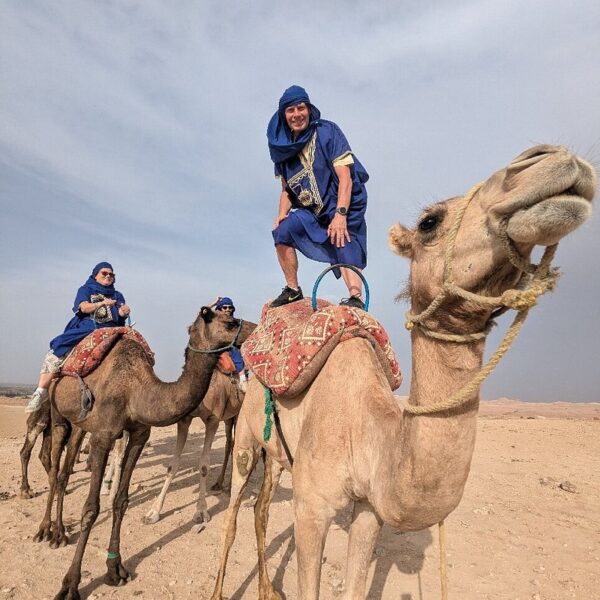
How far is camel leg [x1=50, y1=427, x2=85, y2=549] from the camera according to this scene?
5.33 meters

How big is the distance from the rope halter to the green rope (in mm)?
1619

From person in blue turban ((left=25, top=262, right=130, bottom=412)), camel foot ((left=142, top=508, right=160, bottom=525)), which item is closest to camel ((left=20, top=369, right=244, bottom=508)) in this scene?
camel foot ((left=142, top=508, right=160, bottom=525))

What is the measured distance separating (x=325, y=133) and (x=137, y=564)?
4.82 meters

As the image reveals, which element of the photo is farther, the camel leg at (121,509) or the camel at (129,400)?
the camel at (129,400)

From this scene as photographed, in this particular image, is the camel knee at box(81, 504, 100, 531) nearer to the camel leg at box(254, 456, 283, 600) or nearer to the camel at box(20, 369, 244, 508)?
the camel leg at box(254, 456, 283, 600)

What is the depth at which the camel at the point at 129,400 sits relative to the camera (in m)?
4.66

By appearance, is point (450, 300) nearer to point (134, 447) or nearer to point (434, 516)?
point (434, 516)

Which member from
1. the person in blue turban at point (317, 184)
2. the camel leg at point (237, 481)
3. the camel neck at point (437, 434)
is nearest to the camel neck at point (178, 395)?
the camel leg at point (237, 481)

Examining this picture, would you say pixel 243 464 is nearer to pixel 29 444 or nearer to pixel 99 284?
pixel 99 284

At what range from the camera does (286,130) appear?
386 centimetres

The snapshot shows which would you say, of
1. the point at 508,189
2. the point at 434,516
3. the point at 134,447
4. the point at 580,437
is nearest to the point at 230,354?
the point at 134,447

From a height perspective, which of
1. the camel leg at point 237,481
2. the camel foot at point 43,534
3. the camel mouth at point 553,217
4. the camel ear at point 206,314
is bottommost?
the camel foot at point 43,534

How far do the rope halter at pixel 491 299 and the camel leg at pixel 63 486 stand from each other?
532 centimetres

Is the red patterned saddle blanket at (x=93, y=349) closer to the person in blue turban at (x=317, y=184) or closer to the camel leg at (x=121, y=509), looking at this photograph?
the camel leg at (x=121, y=509)
